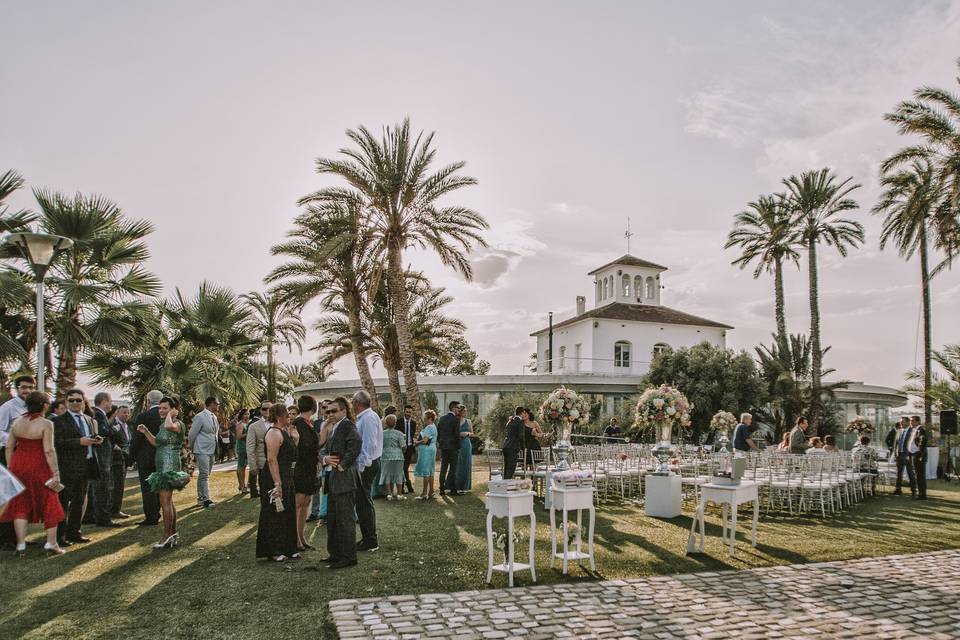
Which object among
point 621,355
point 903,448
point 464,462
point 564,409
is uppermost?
point 621,355

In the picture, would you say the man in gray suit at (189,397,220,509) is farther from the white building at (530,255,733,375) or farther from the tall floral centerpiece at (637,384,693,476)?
the white building at (530,255,733,375)

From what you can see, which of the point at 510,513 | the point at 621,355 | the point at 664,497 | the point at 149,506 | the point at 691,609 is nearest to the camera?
the point at 691,609

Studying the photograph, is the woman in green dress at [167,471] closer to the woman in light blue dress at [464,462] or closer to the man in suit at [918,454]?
the woman in light blue dress at [464,462]

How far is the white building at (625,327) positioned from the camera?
4166 cm

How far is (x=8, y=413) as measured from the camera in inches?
361

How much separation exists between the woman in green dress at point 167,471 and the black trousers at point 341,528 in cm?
214

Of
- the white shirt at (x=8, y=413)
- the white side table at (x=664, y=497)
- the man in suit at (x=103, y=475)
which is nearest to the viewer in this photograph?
the white shirt at (x=8, y=413)

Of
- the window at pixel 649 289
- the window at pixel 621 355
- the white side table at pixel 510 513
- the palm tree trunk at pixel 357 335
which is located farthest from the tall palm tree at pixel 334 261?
the window at pixel 649 289

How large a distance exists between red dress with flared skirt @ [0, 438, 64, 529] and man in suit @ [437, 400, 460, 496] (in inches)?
309

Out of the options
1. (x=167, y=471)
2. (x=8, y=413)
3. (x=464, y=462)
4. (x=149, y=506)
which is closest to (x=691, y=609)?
(x=167, y=471)

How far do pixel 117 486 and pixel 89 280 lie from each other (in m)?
5.58

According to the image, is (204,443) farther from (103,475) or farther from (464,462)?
(464,462)

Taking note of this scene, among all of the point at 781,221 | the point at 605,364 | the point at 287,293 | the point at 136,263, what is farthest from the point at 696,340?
the point at 136,263

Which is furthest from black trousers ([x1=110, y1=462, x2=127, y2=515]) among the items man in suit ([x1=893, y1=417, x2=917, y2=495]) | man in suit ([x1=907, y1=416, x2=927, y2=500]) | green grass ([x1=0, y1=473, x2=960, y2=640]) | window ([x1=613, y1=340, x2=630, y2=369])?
window ([x1=613, y1=340, x2=630, y2=369])
